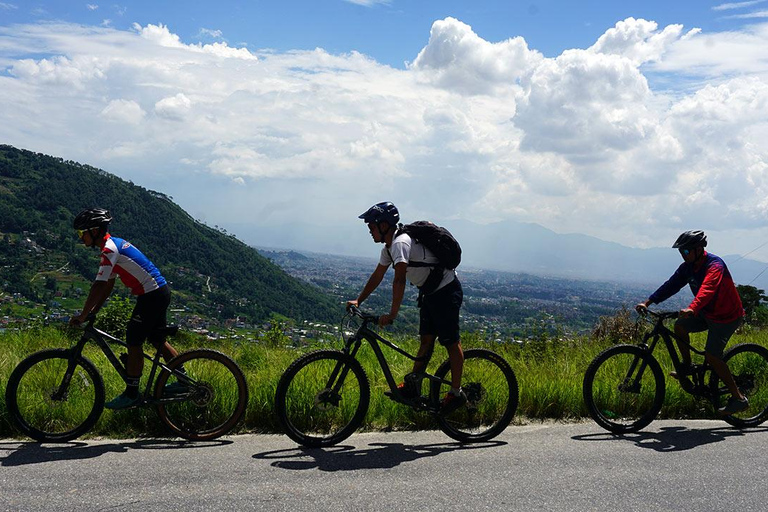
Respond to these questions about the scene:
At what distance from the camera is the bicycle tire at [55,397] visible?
17.3 feet

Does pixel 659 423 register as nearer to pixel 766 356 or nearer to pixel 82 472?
pixel 766 356

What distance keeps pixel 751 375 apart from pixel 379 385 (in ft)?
13.0

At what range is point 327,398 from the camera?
5.52 m

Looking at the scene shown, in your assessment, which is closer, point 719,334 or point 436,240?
point 436,240

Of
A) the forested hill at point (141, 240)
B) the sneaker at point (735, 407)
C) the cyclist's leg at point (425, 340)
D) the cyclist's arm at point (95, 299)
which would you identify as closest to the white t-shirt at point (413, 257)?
the cyclist's leg at point (425, 340)

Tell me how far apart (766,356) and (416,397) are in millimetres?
3922

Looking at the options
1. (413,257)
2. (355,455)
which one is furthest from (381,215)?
(355,455)

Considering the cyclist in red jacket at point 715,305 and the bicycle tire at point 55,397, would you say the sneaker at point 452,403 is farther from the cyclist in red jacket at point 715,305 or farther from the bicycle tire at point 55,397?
the bicycle tire at point 55,397

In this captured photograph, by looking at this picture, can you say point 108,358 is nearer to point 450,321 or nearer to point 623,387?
point 450,321

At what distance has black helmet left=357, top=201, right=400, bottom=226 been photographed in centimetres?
556

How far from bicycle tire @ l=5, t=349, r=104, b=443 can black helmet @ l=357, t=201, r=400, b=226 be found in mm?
2792

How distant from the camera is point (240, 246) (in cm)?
10431

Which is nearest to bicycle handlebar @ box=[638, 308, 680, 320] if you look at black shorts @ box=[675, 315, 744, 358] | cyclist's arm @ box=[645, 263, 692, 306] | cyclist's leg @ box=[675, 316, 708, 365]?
cyclist's arm @ box=[645, 263, 692, 306]

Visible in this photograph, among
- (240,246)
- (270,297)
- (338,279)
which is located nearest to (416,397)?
(270,297)
